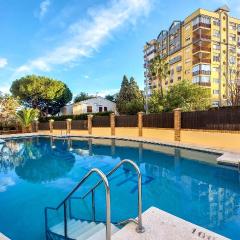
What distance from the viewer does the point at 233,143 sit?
48.5 feet

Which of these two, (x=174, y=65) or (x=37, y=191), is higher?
(x=174, y=65)

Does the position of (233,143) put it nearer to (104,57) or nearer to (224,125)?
(224,125)

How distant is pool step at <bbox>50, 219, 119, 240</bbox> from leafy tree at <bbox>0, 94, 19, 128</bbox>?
34018 mm

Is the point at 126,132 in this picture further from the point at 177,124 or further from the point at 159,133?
the point at 177,124

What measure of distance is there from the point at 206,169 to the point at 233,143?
4.63 metres

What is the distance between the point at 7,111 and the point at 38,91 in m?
13.7

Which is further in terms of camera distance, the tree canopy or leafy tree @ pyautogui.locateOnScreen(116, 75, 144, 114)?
leafy tree @ pyautogui.locateOnScreen(116, 75, 144, 114)

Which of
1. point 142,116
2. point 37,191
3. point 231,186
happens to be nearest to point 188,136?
point 142,116

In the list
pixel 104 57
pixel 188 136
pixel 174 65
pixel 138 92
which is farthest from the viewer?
pixel 174 65

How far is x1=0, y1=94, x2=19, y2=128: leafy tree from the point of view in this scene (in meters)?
35.2

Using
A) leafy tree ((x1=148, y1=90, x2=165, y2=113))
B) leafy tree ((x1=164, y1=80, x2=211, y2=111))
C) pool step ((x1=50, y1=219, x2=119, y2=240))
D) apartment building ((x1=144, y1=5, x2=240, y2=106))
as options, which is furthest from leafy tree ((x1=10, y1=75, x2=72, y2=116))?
pool step ((x1=50, y1=219, x2=119, y2=240))

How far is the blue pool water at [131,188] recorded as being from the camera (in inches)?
250

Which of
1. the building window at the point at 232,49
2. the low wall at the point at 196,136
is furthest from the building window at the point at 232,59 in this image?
the low wall at the point at 196,136

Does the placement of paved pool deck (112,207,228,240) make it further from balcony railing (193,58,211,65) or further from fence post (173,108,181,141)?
balcony railing (193,58,211,65)
